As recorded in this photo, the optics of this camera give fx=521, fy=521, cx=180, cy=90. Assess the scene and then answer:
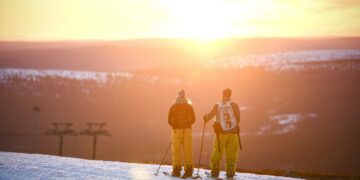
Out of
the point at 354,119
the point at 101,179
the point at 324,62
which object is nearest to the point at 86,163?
the point at 101,179

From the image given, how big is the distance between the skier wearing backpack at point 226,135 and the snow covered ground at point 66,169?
99cm

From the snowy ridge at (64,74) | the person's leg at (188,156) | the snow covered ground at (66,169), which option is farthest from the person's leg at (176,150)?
the snowy ridge at (64,74)

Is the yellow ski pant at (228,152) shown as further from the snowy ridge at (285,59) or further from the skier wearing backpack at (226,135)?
the snowy ridge at (285,59)

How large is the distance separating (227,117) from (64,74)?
304 feet

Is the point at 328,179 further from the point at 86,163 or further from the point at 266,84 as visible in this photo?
the point at 266,84

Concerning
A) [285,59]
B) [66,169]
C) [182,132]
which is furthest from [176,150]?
[285,59]

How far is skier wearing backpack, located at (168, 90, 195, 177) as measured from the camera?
13594 millimetres

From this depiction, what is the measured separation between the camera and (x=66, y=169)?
549 inches

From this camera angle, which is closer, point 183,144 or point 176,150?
point 176,150

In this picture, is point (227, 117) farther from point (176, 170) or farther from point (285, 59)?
point (285, 59)

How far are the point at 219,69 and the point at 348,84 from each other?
2730cm

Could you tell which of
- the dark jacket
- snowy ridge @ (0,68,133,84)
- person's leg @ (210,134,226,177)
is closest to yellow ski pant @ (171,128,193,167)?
the dark jacket

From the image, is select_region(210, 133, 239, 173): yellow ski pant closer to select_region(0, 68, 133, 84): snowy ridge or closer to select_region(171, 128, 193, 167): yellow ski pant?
select_region(171, 128, 193, 167): yellow ski pant

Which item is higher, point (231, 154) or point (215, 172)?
point (231, 154)
